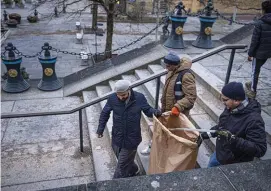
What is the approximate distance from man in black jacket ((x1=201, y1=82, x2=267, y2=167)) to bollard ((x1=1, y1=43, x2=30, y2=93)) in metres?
6.92

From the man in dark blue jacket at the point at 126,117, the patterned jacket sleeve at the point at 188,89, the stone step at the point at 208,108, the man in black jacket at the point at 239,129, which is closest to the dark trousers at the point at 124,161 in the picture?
the man in dark blue jacket at the point at 126,117

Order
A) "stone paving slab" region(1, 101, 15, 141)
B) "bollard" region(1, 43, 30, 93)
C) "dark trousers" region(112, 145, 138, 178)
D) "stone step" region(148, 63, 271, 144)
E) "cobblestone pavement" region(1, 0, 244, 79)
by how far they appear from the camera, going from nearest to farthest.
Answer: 1. "dark trousers" region(112, 145, 138, 178)
2. "stone step" region(148, 63, 271, 144)
3. "stone paving slab" region(1, 101, 15, 141)
4. "bollard" region(1, 43, 30, 93)
5. "cobblestone pavement" region(1, 0, 244, 79)

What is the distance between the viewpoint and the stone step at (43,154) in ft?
14.5

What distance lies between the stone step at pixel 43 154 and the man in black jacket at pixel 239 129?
2.58 meters

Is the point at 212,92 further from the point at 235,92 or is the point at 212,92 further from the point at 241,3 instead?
the point at 241,3

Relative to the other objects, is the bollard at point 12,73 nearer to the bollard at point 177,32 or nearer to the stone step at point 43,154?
the stone step at point 43,154

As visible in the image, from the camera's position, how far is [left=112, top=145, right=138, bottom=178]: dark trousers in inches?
149

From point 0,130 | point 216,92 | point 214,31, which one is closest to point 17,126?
point 0,130

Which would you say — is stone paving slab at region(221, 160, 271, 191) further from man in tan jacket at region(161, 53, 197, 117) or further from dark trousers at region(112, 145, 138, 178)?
dark trousers at region(112, 145, 138, 178)

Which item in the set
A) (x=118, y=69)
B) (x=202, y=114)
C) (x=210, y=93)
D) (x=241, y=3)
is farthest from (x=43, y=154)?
(x=241, y=3)

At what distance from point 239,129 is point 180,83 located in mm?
1167

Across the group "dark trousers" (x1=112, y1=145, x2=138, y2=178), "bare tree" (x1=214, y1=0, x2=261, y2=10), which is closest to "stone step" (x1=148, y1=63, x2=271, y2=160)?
"dark trousers" (x1=112, y1=145, x2=138, y2=178)

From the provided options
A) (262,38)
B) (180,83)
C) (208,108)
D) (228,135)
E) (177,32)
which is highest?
(262,38)

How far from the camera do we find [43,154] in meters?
5.14
